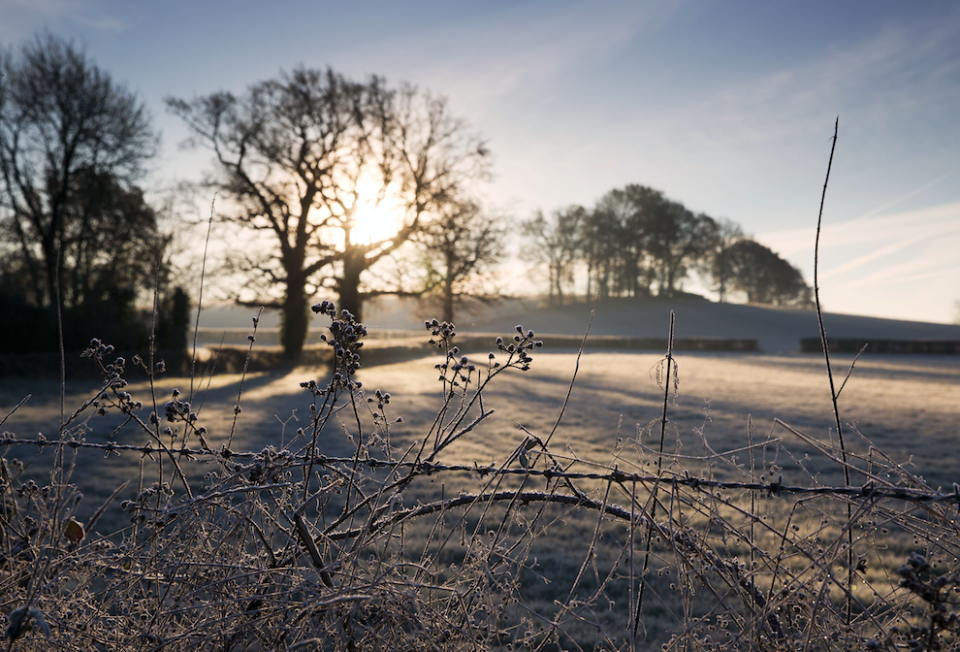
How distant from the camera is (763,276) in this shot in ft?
223

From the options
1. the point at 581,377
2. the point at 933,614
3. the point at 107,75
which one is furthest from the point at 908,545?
the point at 107,75

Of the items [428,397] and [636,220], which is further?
[636,220]

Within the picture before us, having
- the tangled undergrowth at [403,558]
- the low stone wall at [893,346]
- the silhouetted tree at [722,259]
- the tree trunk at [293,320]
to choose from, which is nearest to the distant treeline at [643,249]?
the silhouetted tree at [722,259]

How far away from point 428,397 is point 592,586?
31.6 feet

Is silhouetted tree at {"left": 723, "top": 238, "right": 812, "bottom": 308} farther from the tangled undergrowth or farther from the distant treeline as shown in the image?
the tangled undergrowth

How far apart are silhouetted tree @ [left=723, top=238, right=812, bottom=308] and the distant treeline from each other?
0.12m

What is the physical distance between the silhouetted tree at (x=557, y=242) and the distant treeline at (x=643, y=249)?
85 mm

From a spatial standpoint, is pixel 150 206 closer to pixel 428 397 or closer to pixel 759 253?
pixel 428 397

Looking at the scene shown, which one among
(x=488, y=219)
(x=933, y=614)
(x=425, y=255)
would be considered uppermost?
(x=488, y=219)

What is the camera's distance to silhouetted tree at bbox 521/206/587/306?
48.9 m

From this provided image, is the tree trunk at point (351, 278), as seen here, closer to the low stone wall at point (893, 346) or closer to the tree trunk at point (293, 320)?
the tree trunk at point (293, 320)

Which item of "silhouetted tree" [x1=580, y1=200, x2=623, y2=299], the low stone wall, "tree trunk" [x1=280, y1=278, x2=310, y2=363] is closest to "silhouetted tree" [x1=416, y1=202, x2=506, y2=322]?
"tree trunk" [x1=280, y1=278, x2=310, y2=363]

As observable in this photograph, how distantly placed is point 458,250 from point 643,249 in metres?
35.4

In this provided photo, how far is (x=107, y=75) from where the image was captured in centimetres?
1916
